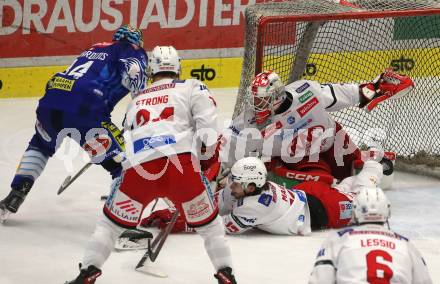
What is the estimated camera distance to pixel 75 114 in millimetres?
5414

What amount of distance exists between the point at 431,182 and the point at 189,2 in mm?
2790

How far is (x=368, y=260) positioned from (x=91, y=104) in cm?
228

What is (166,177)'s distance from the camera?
4477 millimetres

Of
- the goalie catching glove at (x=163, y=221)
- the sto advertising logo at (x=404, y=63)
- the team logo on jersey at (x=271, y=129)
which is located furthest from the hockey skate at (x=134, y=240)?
the sto advertising logo at (x=404, y=63)

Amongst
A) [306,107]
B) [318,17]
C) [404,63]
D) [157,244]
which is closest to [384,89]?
[306,107]

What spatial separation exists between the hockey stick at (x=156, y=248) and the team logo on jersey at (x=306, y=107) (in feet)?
3.51

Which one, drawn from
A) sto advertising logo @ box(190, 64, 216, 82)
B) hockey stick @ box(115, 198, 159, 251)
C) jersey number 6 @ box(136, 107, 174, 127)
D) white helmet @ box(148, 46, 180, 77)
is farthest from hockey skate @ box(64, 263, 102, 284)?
sto advertising logo @ box(190, 64, 216, 82)

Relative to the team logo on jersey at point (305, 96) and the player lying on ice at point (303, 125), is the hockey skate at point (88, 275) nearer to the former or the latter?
the player lying on ice at point (303, 125)

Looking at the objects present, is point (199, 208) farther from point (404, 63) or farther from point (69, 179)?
point (404, 63)

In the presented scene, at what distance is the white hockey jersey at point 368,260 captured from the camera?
3525 millimetres

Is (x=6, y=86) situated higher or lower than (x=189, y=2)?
lower

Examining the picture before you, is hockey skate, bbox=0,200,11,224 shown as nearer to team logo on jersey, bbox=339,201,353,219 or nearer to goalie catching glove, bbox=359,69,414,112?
team logo on jersey, bbox=339,201,353,219

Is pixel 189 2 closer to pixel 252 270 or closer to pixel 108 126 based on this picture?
pixel 108 126

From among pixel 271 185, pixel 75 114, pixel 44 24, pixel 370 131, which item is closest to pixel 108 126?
pixel 75 114
